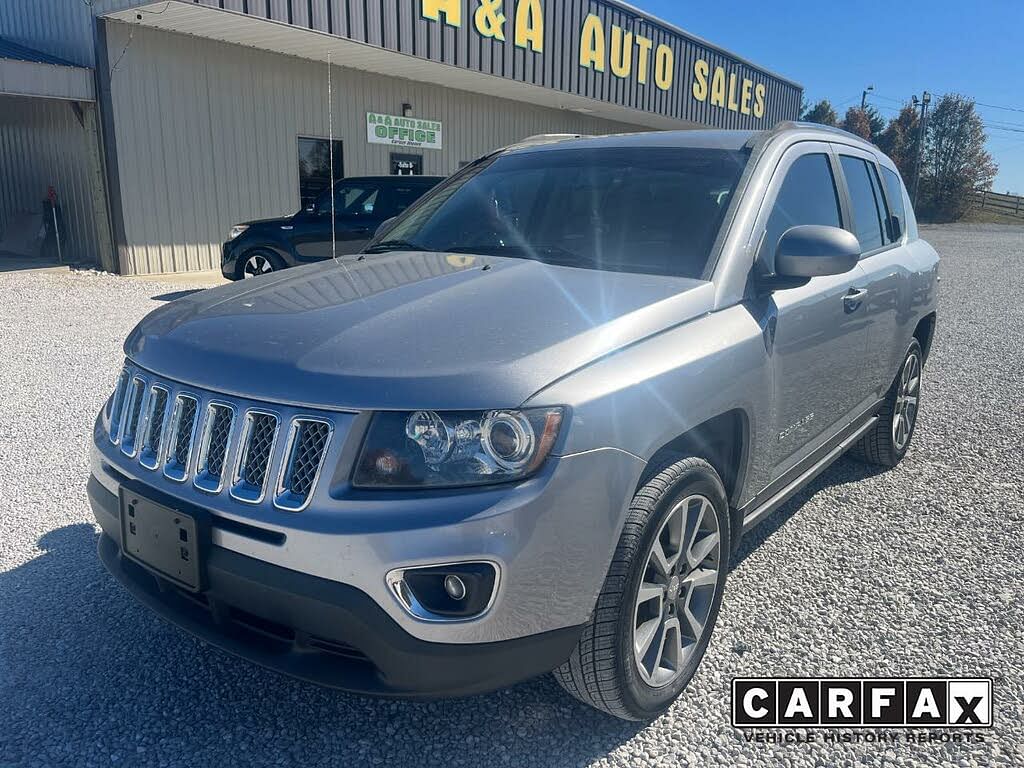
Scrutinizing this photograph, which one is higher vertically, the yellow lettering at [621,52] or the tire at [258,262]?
the yellow lettering at [621,52]

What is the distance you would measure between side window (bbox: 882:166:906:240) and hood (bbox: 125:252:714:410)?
259 cm

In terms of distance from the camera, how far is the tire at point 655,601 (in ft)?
7.05

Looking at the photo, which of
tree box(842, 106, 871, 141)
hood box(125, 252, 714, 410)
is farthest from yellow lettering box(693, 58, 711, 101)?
tree box(842, 106, 871, 141)

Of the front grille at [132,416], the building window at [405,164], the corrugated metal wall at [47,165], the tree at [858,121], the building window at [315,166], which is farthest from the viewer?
the tree at [858,121]

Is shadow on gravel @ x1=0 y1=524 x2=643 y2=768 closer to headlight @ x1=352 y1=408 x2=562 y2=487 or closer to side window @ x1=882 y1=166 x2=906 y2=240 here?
headlight @ x1=352 y1=408 x2=562 y2=487

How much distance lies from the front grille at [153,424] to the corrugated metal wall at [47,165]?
1217 centimetres

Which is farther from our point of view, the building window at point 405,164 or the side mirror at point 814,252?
the building window at point 405,164

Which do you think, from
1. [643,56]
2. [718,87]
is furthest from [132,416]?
[718,87]

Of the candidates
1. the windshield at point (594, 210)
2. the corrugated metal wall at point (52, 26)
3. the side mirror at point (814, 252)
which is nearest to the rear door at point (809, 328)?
the side mirror at point (814, 252)

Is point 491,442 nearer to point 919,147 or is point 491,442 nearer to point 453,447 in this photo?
point 453,447

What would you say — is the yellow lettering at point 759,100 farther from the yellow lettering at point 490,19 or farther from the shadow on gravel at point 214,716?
the shadow on gravel at point 214,716

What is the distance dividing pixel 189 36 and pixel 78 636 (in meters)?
12.0

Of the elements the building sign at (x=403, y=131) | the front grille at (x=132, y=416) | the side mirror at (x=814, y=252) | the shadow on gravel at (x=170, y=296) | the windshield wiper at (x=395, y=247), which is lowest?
the shadow on gravel at (x=170, y=296)

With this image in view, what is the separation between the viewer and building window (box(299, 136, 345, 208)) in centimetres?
1487
